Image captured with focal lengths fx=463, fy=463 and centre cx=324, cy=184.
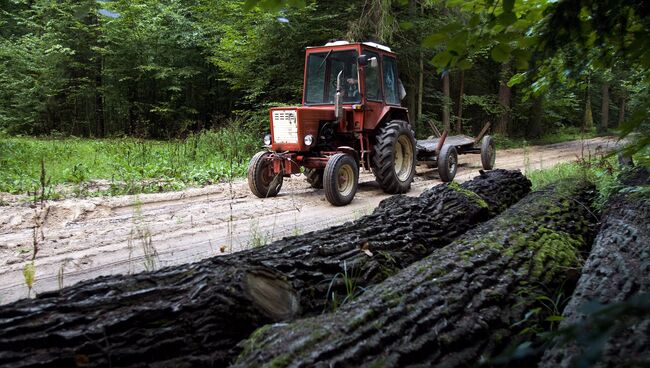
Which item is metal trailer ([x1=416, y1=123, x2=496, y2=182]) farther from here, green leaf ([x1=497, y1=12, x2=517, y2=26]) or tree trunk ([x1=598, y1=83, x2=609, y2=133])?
tree trunk ([x1=598, y1=83, x2=609, y2=133])

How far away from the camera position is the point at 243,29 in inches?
582

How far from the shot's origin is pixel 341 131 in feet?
25.0

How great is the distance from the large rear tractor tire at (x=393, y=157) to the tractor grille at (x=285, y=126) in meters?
1.39

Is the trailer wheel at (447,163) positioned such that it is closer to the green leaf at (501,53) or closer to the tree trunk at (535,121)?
the green leaf at (501,53)

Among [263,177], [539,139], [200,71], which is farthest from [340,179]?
[539,139]

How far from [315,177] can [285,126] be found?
135 cm

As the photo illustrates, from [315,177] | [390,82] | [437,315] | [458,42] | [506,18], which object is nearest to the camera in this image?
[506,18]

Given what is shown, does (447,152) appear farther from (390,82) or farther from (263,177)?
(263,177)

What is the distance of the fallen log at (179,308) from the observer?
1984mm

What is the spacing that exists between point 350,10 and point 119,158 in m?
7.26

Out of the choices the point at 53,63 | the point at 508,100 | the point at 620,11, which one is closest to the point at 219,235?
the point at 620,11

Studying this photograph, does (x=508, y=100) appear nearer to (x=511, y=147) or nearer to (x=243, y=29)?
(x=511, y=147)

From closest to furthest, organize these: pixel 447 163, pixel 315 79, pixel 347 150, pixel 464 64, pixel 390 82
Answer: pixel 464 64, pixel 347 150, pixel 315 79, pixel 390 82, pixel 447 163

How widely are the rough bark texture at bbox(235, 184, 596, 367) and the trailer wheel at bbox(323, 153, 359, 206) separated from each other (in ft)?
11.0
